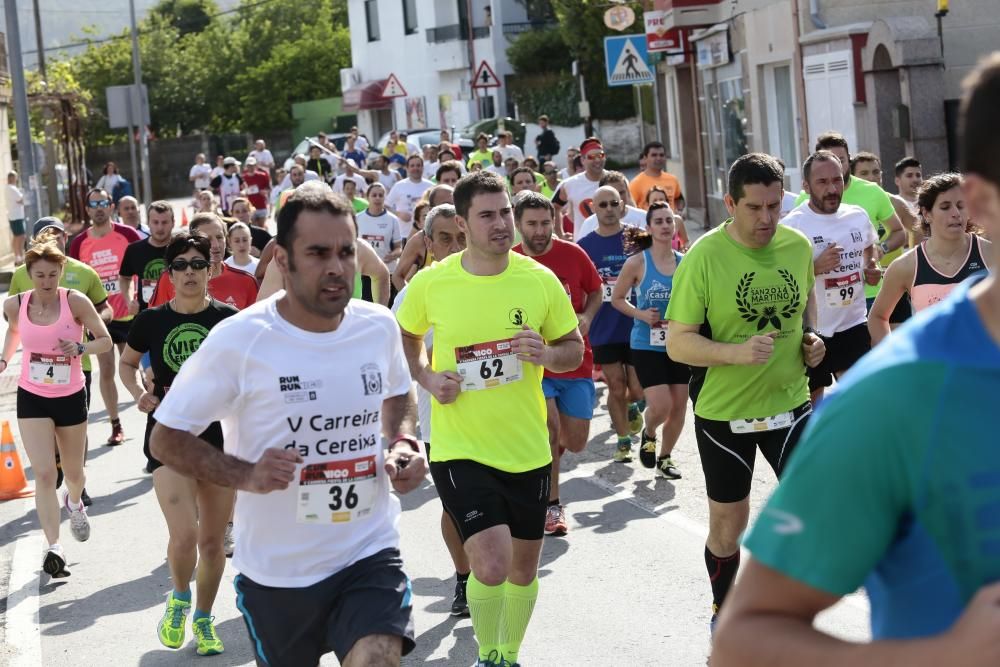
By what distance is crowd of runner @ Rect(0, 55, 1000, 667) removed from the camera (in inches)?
70.9

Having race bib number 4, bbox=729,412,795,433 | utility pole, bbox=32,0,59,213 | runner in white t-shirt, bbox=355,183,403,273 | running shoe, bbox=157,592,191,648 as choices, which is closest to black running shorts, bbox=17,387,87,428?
running shoe, bbox=157,592,191,648

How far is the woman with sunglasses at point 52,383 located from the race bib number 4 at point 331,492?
504 cm

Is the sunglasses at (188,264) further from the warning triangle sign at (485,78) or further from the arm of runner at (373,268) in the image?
the warning triangle sign at (485,78)

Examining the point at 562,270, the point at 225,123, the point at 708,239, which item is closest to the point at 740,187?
the point at 708,239

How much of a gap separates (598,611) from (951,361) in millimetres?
5731

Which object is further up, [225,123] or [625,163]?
[225,123]

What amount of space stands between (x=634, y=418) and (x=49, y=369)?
4.62 metres

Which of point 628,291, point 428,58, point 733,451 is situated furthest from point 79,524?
point 428,58

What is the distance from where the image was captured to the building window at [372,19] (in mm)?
70625

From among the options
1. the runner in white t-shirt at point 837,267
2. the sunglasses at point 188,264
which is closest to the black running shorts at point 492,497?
the sunglasses at point 188,264

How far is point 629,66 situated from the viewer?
75.6 feet

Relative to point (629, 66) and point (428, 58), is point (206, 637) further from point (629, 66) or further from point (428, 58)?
point (428, 58)

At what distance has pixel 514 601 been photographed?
6.05 m

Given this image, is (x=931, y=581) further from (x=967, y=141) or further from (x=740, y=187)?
(x=740, y=187)
